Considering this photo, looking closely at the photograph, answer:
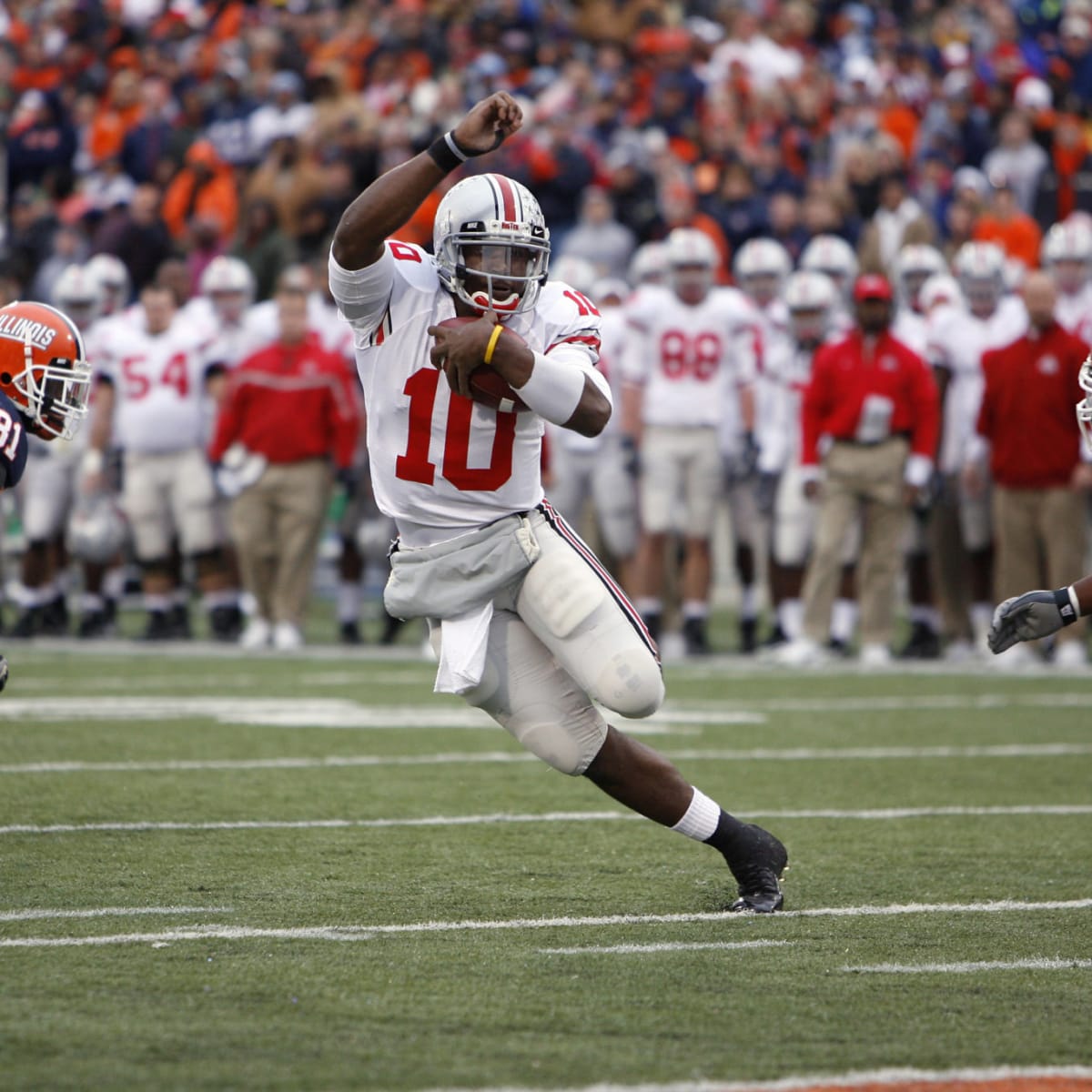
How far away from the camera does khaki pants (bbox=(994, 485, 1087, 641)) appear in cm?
1039

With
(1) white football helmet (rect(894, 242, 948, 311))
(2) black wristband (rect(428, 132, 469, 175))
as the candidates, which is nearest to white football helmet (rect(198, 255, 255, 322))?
(1) white football helmet (rect(894, 242, 948, 311))

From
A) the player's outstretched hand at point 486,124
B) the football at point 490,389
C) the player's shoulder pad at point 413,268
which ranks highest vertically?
the player's outstretched hand at point 486,124

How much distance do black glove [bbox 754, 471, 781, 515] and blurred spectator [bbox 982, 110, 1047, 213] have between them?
12.4 ft

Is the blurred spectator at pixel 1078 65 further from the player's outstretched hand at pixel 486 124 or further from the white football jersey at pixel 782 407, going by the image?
the player's outstretched hand at pixel 486 124

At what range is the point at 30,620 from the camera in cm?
1162

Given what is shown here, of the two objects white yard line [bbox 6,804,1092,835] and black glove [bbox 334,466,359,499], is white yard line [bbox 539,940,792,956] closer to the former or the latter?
white yard line [bbox 6,804,1092,835]

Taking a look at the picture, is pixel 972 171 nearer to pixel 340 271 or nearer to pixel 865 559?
pixel 865 559

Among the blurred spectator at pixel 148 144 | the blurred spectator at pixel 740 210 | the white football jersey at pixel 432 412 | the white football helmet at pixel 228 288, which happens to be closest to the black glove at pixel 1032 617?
the white football jersey at pixel 432 412

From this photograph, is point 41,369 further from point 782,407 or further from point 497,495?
point 782,407

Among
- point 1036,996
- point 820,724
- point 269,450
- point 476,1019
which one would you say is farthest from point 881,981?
point 269,450

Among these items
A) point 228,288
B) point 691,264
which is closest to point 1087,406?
point 691,264

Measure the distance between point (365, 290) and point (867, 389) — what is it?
6111 millimetres

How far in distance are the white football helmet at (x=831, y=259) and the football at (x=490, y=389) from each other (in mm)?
7378

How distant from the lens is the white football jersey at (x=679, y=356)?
35.9ft
